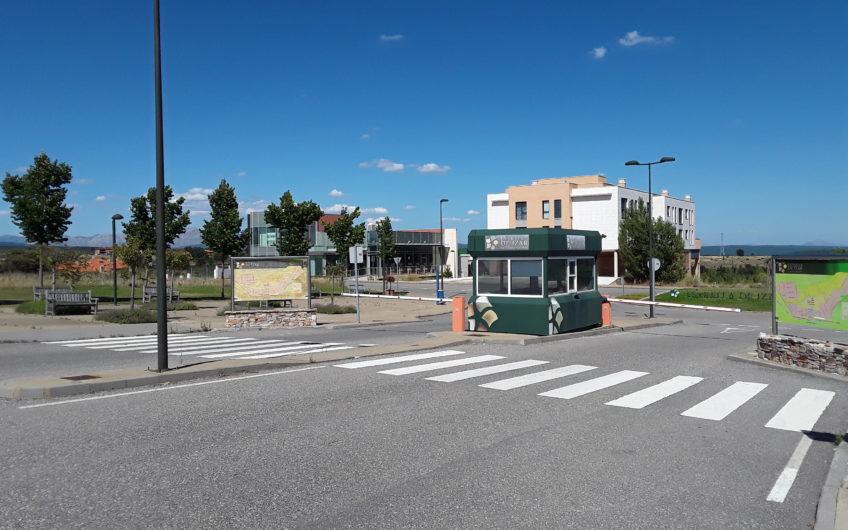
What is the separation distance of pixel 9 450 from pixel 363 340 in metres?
12.3

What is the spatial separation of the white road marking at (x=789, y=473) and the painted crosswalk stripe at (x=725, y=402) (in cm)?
129

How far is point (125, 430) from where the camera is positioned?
794 cm

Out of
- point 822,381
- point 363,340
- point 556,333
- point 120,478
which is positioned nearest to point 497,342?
point 556,333

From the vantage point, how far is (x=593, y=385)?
37.2ft

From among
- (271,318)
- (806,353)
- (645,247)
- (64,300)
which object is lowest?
(806,353)

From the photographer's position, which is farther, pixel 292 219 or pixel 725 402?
pixel 292 219

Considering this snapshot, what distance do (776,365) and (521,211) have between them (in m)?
56.7

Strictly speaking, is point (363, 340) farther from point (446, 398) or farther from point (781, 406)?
point (781, 406)

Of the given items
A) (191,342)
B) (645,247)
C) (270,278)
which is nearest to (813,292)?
(191,342)

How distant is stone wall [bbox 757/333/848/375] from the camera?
12898 mm

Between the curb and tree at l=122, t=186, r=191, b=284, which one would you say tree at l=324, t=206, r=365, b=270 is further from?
the curb

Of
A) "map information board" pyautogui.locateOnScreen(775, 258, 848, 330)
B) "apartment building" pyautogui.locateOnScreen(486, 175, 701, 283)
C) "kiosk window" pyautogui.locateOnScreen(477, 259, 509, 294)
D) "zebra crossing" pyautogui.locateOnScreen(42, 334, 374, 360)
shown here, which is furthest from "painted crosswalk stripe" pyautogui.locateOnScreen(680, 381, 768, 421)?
"apartment building" pyautogui.locateOnScreen(486, 175, 701, 283)

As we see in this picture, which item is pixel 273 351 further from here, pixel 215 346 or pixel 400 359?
pixel 400 359

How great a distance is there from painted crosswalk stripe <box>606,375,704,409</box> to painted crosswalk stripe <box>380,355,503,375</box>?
12.6 feet
